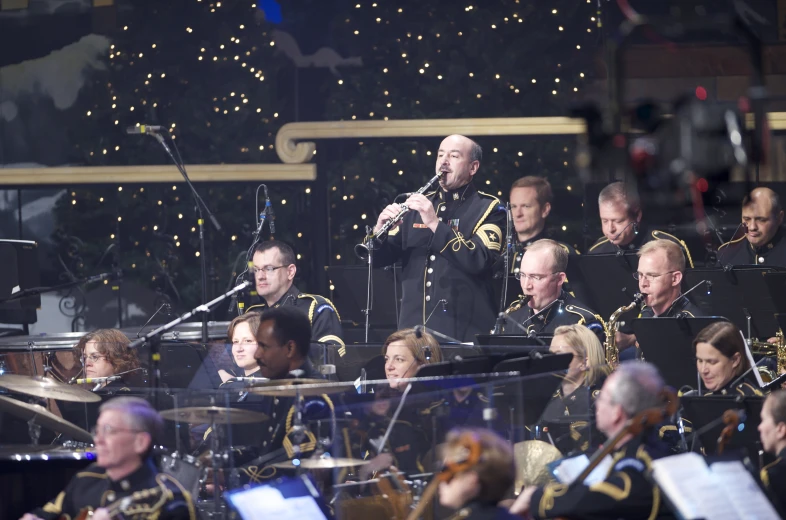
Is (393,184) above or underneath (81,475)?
above

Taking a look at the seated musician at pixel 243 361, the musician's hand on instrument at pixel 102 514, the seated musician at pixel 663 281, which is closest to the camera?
the musician's hand on instrument at pixel 102 514

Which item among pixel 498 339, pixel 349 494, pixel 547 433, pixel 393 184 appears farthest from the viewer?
pixel 393 184

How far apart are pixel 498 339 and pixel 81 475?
216 centimetres

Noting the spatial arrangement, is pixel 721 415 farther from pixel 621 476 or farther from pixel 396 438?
pixel 396 438

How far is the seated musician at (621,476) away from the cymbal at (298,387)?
864 mm

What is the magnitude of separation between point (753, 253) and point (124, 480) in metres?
4.20

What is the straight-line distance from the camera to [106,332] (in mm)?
6605

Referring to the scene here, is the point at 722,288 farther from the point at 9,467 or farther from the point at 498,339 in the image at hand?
the point at 9,467

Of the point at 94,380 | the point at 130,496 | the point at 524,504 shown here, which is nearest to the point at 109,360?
the point at 94,380

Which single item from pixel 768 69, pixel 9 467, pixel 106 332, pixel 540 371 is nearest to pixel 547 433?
pixel 540 371

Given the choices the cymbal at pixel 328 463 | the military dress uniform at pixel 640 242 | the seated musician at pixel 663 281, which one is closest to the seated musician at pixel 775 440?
the cymbal at pixel 328 463

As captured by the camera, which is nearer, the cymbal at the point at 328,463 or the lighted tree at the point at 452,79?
the cymbal at the point at 328,463

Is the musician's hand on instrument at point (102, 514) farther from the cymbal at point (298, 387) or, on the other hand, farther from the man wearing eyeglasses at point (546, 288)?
the man wearing eyeglasses at point (546, 288)

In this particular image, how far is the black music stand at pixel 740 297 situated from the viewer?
6602mm
